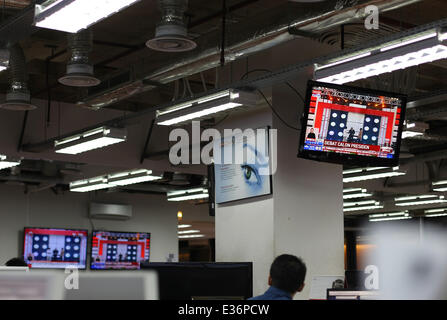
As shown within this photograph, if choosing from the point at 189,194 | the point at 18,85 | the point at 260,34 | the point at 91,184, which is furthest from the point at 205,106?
the point at 189,194

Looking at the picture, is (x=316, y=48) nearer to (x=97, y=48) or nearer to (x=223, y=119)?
(x=223, y=119)

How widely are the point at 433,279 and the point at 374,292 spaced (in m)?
0.77

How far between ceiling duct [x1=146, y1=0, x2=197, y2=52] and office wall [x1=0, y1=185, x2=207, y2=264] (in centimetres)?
1082

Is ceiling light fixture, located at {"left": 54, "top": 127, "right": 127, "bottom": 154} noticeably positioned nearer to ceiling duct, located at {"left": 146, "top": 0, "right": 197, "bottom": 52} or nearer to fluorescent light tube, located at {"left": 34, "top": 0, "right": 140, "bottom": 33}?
ceiling duct, located at {"left": 146, "top": 0, "right": 197, "bottom": 52}

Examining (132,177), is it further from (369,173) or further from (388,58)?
(388,58)

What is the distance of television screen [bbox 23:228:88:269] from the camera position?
15445 mm

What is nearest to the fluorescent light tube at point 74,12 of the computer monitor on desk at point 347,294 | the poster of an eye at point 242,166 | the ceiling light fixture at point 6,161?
the computer monitor on desk at point 347,294

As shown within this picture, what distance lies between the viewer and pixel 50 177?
1401cm

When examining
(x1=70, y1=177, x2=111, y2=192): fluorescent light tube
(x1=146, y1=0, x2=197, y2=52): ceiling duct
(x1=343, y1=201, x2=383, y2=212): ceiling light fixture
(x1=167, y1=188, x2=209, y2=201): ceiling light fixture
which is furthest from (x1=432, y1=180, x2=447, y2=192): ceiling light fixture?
(x1=146, y1=0, x2=197, y2=52): ceiling duct

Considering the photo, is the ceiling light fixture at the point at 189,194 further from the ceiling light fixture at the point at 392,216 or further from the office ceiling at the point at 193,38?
the ceiling light fixture at the point at 392,216

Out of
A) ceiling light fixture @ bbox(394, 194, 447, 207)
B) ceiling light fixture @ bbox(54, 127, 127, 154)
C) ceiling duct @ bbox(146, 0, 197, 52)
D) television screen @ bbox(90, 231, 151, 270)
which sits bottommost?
television screen @ bbox(90, 231, 151, 270)

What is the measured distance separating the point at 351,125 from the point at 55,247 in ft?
35.8

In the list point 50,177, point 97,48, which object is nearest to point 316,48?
point 97,48
